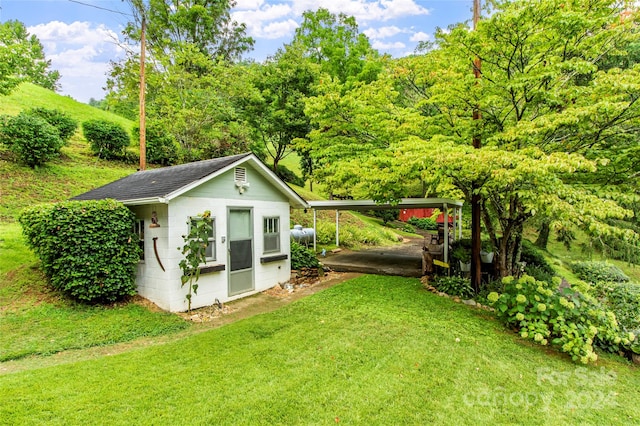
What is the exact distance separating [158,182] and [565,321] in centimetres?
815

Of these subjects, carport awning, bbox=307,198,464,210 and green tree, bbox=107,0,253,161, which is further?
green tree, bbox=107,0,253,161

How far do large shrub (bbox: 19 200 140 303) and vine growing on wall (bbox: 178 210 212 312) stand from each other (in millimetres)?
1151

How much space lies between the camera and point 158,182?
6.94 metres

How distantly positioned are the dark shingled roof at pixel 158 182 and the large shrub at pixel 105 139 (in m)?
8.04

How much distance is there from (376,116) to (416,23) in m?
6.88

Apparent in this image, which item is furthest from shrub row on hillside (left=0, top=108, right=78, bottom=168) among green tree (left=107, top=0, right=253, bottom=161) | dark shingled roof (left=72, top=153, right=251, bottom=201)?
dark shingled roof (left=72, top=153, right=251, bottom=201)

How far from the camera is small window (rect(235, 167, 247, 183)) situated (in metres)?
7.31

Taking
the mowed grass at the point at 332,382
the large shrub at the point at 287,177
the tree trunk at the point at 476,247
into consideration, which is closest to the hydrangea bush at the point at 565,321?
the mowed grass at the point at 332,382

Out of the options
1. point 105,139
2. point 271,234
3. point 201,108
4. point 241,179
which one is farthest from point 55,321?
point 105,139

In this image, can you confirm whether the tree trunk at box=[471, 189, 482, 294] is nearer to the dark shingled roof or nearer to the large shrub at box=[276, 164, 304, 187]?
the dark shingled roof

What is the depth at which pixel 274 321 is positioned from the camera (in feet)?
18.7

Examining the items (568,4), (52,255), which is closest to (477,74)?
(568,4)

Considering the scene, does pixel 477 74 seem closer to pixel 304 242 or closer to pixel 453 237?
pixel 453 237

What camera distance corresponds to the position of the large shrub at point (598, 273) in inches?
443
